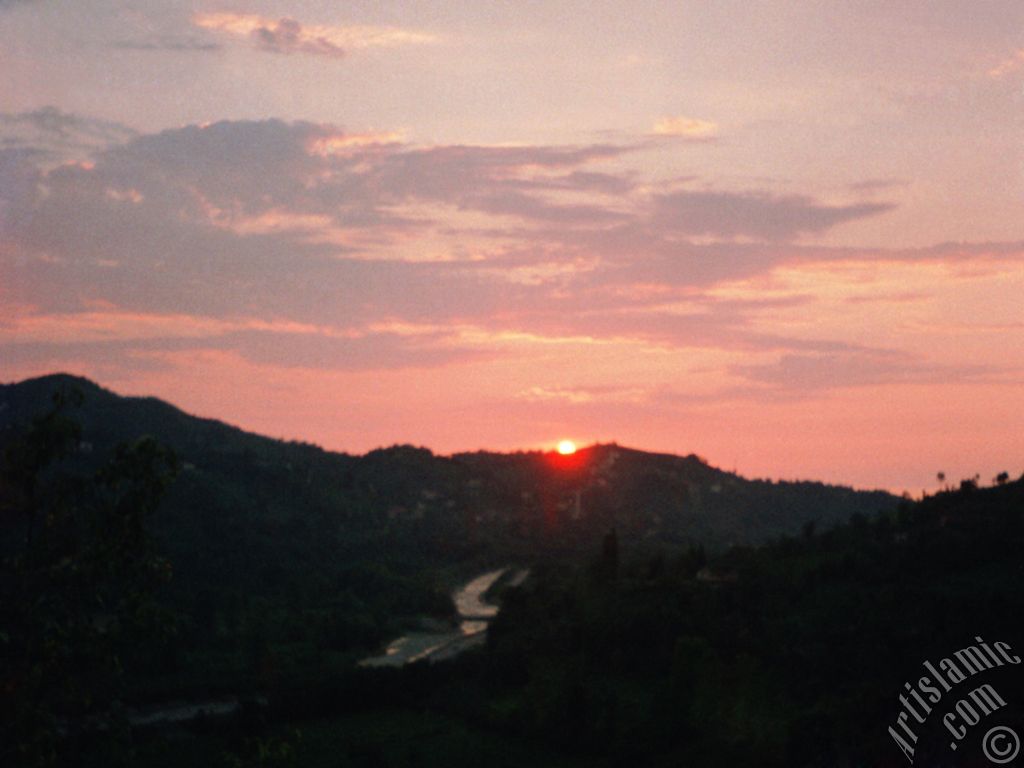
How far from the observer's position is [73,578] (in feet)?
66.5

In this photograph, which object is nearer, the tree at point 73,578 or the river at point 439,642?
the tree at point 73,578

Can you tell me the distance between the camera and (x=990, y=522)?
114 m

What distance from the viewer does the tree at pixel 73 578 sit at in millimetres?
19891

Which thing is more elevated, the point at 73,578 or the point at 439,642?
the point at 73,578

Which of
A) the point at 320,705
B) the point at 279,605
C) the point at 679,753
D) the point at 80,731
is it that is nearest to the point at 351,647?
the point at 279,605

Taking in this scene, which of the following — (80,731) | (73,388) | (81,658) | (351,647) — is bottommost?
(351,647)

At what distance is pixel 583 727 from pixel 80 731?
260 ft

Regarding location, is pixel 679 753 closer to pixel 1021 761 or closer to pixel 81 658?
pixel 1021 761

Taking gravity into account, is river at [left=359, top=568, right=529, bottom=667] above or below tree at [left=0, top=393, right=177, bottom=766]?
below

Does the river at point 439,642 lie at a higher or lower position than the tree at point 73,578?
lower

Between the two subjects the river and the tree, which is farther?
the river

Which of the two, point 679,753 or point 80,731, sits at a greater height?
point 80,731

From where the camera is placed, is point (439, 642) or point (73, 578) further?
point (439, 642)

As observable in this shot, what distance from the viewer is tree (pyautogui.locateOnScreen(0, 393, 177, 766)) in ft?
65.3
